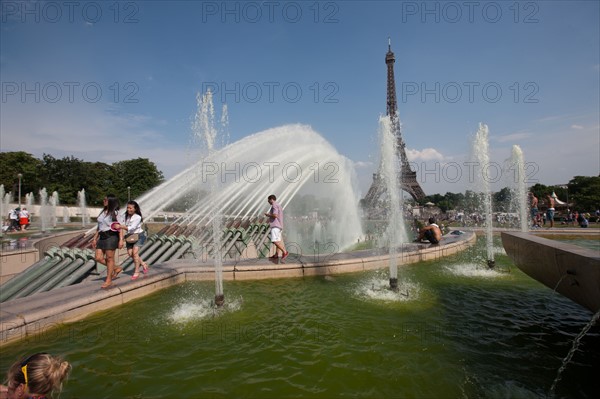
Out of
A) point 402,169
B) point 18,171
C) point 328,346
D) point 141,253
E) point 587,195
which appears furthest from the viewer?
point 587,195

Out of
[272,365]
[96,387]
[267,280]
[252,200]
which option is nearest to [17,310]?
[96,387]

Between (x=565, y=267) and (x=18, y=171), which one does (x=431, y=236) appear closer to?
(x=565, y=267)

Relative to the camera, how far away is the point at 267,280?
806 centimetres

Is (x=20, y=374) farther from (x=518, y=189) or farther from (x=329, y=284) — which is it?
(x=518, y=189)

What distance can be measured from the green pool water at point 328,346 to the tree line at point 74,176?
61918 millimetres

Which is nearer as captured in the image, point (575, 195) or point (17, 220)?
point (17, 220)

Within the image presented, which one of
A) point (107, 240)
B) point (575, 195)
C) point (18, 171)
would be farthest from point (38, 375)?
point (575, 195)

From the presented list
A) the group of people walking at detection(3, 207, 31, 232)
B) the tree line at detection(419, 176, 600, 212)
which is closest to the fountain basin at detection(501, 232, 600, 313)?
the group of people walking at detection(3, 207, 31, 232)

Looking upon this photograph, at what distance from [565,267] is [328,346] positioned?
12.2ft

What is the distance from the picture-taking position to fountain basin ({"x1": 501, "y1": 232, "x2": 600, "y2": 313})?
3.96m

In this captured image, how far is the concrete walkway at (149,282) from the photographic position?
15.4ft

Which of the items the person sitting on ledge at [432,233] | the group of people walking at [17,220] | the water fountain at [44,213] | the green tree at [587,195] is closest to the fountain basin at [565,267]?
the person sitting on ledge at [432,233]

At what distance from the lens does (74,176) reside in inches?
2638

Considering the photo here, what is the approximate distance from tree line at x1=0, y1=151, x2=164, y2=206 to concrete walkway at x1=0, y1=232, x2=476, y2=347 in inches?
2338
